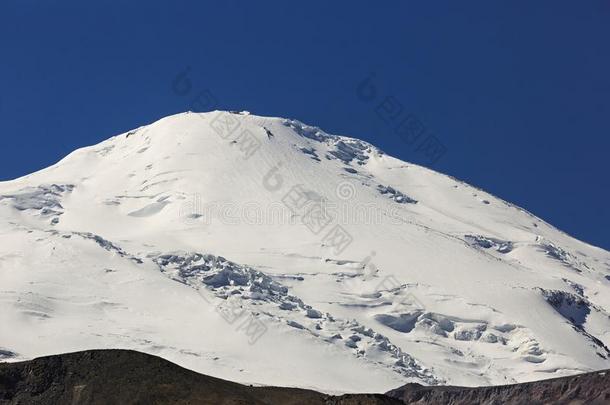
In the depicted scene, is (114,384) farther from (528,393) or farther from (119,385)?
(528,393)

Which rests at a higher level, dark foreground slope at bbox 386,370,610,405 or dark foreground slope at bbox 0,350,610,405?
dark foreground slope at bbox 386,370,610,405

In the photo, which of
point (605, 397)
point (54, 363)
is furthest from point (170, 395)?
point (605, 397)

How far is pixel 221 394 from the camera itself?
8794cm

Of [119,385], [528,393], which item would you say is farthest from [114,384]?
[528,393]

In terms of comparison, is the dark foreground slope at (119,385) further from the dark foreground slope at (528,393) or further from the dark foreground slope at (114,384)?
the dark foreground slope at (528,393)

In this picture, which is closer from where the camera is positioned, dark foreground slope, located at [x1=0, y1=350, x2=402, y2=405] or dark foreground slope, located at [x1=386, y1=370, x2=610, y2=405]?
dark foreground slope, located at [x1=0, y1=350, x2=402, y2=405]

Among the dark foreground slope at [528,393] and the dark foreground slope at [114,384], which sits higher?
the dark foreground slope at [528,393]

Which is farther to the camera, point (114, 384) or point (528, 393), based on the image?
point (528, 393)

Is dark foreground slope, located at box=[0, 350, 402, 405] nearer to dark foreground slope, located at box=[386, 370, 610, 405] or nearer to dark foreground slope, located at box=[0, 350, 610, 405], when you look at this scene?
dark foreground slope, located at box=[0, 350, 610, 405]

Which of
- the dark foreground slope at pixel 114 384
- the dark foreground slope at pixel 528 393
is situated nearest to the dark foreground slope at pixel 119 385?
the dark foreground slope at pixel 114 384

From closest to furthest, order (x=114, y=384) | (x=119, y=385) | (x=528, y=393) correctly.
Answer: (x=119, y=385), (x=114, y=384), (x=528, y=393)

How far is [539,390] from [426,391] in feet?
55.7

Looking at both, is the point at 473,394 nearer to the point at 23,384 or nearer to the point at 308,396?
the point at 308,396

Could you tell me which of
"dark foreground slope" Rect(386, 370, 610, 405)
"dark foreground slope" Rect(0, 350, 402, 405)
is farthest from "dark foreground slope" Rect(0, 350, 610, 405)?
"dark foreground slope" Rect(386, 370, 610, 405)
